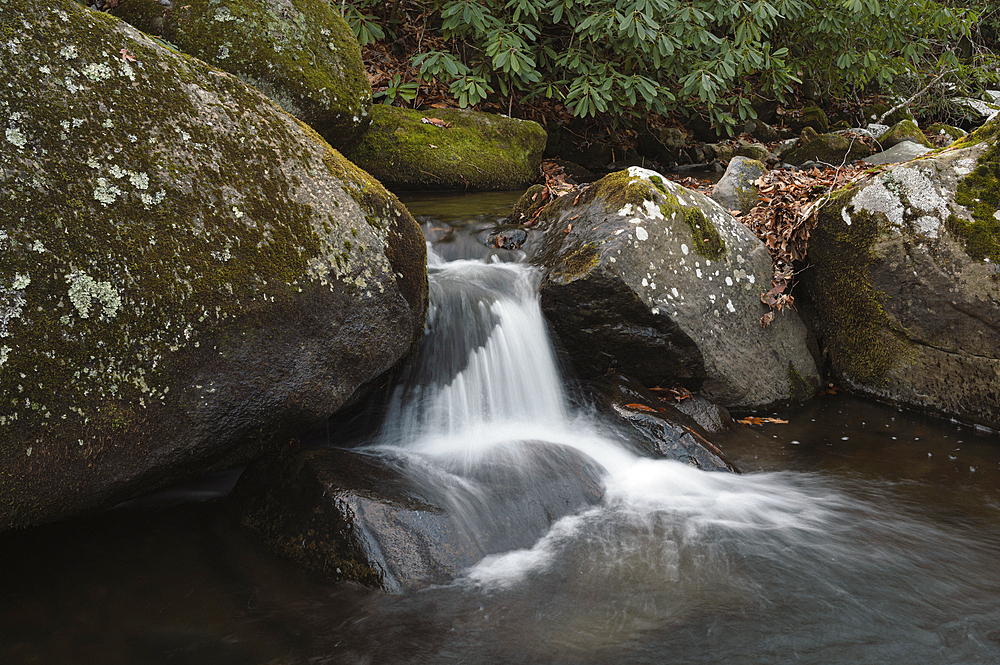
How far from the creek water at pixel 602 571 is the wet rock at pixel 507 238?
1.24 meters

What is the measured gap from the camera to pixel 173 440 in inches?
108

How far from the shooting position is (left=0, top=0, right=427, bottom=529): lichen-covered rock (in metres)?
Answer: 2.43

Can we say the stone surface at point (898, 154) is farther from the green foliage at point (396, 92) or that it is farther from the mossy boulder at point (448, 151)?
the green foliage at point (396, 92)

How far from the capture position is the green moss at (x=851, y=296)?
462 centimetres

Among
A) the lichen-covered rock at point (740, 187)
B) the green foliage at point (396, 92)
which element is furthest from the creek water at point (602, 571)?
the green foliage at point (396, 92)

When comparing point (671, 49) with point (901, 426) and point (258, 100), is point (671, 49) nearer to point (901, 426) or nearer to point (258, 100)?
point (901, 426)

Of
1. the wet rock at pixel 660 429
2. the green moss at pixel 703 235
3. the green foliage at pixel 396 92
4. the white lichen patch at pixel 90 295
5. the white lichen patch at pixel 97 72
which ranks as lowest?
the wet rock at pixel 660 429

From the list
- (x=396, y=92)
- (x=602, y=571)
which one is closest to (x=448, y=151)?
(x=396, y=92)

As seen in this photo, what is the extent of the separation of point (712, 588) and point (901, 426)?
242cm

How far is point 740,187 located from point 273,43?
4.16 meters

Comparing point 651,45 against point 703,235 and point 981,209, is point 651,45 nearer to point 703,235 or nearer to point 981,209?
point 703,235

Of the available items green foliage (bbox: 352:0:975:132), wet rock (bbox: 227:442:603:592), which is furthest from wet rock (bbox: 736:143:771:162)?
wet rock (bbox: 227:442:603:592)

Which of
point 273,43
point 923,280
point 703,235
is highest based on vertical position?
point 273,43

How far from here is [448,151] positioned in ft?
23.7
